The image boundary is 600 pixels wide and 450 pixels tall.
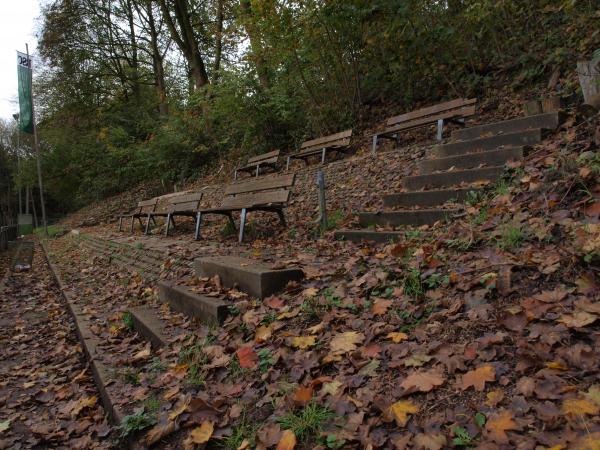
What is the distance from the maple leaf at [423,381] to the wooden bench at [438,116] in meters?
5.71

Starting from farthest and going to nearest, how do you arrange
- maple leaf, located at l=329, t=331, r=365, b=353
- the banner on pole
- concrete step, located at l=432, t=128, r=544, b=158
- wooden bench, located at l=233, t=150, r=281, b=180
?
the banner on pole, wooden bench, located at l=233, t=150, r=281, b=180, concrete step, located at l=432, t=128, r=544, b=158, maple leaf, located at l=329, t=331, r=365, b=353

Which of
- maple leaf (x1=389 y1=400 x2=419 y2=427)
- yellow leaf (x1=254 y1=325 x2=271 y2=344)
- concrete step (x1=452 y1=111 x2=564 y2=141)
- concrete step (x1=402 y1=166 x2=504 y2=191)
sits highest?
concrete step (x1=452 y1=111 x2=564 y2=141)

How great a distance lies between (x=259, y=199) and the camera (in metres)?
5.75

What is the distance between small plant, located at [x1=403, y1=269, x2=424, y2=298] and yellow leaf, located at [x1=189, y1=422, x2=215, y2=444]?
4.58 ft

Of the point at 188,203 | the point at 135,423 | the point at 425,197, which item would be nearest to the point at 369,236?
the point at 425,197

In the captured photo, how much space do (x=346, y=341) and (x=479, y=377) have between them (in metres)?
0.75

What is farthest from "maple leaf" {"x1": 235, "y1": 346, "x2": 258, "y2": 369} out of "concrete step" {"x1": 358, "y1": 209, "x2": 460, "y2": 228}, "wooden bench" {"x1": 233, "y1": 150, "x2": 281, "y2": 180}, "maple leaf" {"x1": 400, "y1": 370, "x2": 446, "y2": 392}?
"wooden bench" {"x1": 233, "y1": 150, "x2": 281, "y2": 180}

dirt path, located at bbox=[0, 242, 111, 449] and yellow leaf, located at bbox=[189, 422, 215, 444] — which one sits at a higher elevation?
yellow leaf, located at bbox=[189, 422, 215, 444]

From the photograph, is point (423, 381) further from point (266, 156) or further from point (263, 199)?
point (266, 156)

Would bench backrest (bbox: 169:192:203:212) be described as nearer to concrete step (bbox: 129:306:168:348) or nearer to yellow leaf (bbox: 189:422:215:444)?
concrete step (bbox: 129:306:168:348)

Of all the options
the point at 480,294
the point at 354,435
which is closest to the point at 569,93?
the point at 480,294

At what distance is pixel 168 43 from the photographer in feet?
69.0

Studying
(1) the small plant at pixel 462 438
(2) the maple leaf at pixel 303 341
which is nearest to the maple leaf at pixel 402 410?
(1) the small plant at pixel 462 438

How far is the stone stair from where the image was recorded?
432 cm
